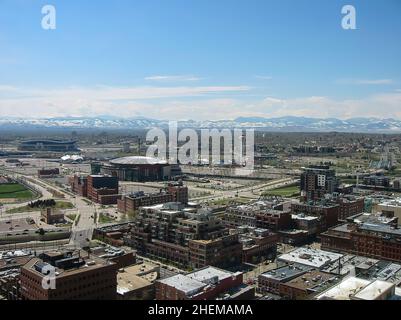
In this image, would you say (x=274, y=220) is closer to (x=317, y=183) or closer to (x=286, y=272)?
(x=286, y=272)

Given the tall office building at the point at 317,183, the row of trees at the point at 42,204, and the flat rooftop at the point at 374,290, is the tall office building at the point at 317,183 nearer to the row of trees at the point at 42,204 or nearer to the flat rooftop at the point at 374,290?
the row of trees at the point at 42,204

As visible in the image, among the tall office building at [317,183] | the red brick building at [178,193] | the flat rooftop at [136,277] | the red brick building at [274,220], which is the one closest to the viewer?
the flat rooftop at [136,277]

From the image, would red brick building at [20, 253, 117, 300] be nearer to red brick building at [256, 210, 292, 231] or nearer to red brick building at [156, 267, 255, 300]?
red brick building at [156, 267, 255, 300]

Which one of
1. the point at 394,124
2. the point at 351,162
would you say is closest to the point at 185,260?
the point at 351,162

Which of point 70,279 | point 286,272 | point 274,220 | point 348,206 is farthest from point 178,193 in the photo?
point 70,279

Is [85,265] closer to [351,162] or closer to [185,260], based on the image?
[185,260]

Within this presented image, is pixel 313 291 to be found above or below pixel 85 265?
below

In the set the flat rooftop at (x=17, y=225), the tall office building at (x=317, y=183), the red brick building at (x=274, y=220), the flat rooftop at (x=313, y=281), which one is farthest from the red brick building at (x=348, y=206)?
the flat rooftop at (x=17, y=225)
